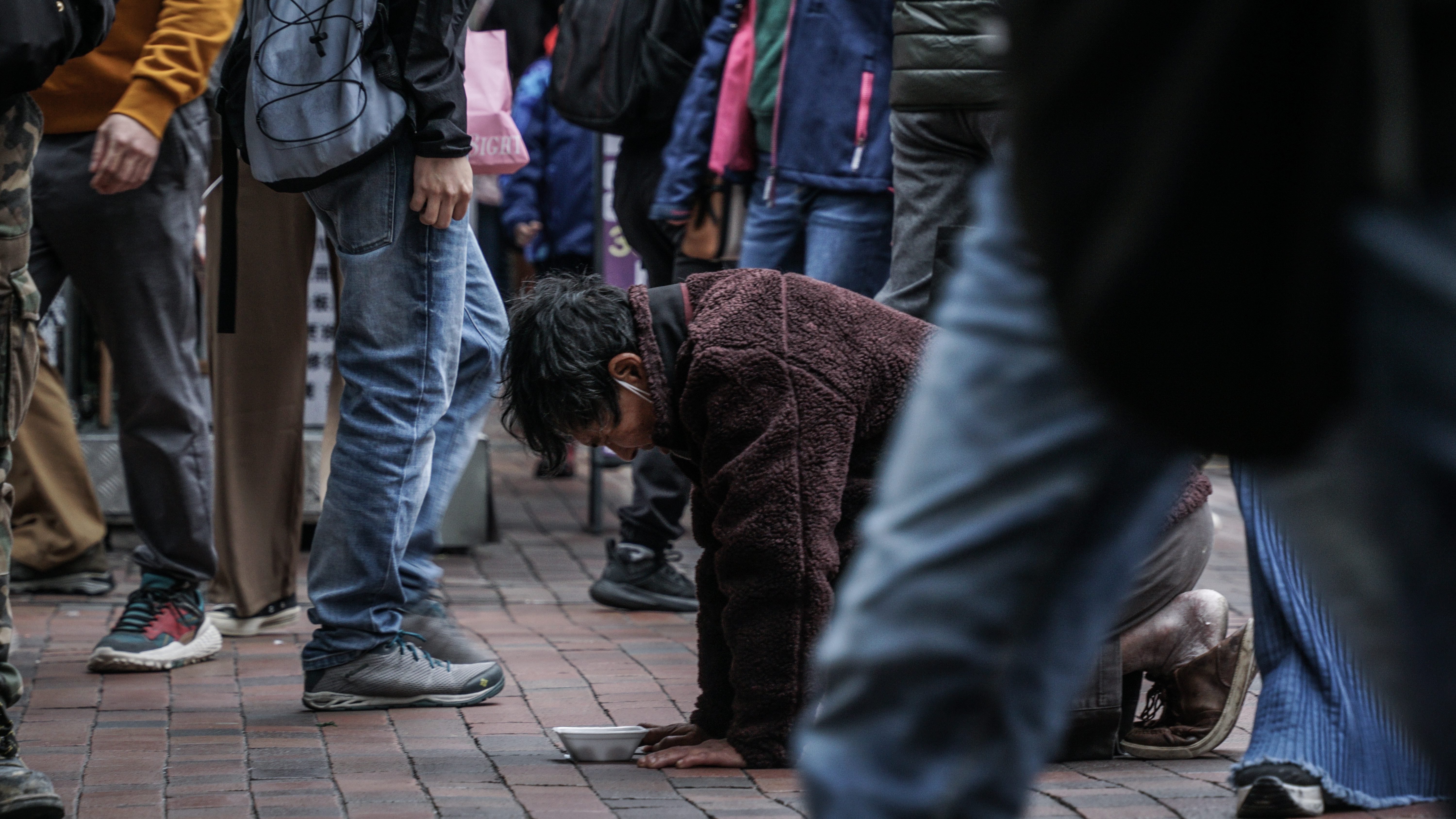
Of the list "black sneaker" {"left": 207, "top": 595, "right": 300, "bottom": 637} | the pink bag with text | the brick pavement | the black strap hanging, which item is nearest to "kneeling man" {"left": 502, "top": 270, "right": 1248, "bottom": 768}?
the brick pavement

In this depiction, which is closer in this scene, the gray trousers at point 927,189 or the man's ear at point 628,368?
the man's ear at point 628,368

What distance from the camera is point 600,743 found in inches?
107

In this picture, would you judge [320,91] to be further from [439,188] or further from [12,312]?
[12,312]

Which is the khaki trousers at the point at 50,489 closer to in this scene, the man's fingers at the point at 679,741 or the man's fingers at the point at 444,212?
the man's fingers at the point at 444,212

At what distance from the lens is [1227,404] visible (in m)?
0.96

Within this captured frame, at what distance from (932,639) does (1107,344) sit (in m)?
0.24

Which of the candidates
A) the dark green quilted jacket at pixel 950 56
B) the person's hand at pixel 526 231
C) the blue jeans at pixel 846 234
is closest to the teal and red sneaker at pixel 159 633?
the blue jeans at pixel 846 234

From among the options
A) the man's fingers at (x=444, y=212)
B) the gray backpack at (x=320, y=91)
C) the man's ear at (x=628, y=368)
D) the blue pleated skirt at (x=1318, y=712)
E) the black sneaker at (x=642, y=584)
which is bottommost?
the black sneaker at (x=642, y=584)

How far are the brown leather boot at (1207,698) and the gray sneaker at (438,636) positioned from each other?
134 cm

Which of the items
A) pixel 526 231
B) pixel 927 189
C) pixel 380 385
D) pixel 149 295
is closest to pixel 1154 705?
pixel 927 189

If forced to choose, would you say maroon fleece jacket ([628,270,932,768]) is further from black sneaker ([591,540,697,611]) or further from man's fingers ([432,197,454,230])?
black sneaker ([591,540,697,611])

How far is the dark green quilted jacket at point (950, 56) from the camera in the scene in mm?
3504

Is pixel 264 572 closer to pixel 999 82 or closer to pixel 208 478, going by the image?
pixel 208 478

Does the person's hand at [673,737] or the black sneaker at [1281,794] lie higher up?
the black sneaker at [1281,794]
